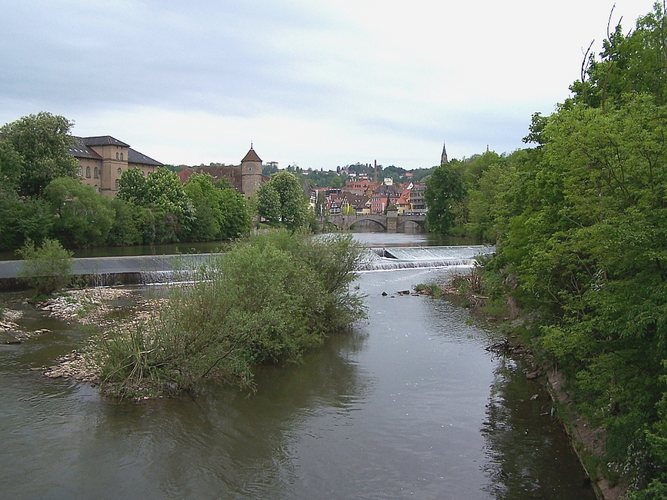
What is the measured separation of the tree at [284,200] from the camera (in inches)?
3012

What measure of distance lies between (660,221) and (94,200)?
50.4 m

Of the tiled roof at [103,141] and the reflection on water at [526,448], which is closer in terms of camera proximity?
the reflection on water at [526,448]

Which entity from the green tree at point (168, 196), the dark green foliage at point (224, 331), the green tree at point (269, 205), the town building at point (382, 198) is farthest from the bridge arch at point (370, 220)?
the dark green foliage at point (224, 331)

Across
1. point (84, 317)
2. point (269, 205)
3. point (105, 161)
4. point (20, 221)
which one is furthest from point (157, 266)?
point (105, 161)

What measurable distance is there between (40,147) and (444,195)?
47.5 metres

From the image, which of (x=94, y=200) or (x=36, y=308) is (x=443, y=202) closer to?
(x=94, y=200)

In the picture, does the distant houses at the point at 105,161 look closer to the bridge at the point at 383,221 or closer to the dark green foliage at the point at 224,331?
the bridge at the point at 383,221

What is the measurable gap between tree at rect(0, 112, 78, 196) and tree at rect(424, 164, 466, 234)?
143ft

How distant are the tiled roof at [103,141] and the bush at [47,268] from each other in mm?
50479

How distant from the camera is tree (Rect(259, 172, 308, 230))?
251 ft

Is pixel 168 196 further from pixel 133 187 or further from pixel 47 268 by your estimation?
pixel 47 268

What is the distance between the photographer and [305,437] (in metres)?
13.5

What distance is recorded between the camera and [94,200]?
52.2 m

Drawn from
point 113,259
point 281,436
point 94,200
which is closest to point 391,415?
point 281,436
